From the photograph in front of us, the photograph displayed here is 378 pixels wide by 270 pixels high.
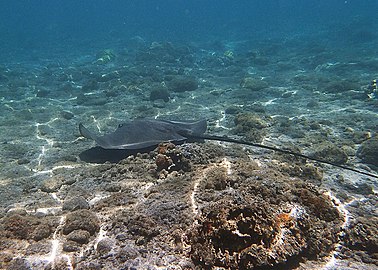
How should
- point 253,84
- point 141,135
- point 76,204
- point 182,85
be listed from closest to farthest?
point 76,204 < point 141,135 < point 182,85 < point 253,84

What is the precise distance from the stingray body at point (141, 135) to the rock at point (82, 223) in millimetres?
2473

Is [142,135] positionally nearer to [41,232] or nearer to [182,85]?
[41,232]

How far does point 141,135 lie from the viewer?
6.79 m

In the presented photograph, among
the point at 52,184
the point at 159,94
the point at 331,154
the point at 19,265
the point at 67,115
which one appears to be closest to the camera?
the point at 19,265

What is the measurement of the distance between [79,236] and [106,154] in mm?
3774

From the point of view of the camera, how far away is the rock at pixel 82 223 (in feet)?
12.8

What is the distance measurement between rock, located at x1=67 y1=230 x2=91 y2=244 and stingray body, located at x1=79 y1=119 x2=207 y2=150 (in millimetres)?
2838

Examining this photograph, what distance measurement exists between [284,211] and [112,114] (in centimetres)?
991

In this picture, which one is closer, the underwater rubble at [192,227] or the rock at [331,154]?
the underwater rubble at [192,227]

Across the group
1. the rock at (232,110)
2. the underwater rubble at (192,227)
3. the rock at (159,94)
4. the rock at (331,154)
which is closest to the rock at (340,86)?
the rock at (232,110)

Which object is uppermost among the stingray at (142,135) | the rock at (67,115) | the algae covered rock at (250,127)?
the stingray at (142,135)

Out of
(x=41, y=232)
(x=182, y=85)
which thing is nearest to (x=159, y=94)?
(x=182, y=85)

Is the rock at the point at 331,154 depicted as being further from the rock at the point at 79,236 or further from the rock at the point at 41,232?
the rock at the point at 41,232

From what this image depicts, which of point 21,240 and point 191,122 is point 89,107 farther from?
point 21,240
